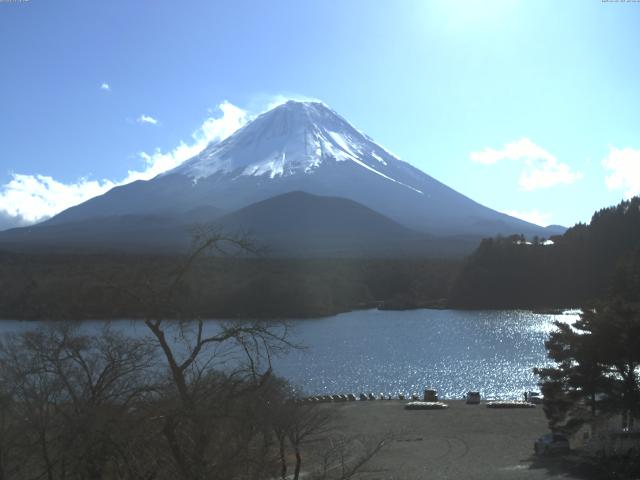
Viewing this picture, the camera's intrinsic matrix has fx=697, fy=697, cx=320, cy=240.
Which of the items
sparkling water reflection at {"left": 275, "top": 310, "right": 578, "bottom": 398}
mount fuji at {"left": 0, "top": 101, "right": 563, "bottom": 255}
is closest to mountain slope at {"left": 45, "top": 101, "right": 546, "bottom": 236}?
mount fuji at {"left": 0, "top": 101, "right": 563, "bottom": 255}

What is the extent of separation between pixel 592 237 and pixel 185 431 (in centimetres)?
5100

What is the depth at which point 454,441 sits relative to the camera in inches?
494

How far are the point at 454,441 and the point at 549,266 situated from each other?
43218 mm

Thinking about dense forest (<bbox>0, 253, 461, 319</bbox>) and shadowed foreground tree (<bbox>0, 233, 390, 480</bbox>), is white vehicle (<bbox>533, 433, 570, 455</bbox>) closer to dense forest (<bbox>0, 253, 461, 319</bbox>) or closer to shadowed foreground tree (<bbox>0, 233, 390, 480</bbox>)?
dense forest (<bbox>0, 253, 461, 319</bbox>)

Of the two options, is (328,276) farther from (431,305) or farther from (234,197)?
(234,197)

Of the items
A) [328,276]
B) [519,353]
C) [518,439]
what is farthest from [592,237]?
[518,439]

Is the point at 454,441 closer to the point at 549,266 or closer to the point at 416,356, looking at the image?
the point at 416,356

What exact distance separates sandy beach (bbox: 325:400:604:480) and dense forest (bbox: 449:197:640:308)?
35674 millimetres

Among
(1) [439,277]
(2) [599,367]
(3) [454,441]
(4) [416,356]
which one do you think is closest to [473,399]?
(3) [454,441]

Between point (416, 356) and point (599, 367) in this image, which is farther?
point (416, 356)

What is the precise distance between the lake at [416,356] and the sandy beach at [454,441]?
234 centimetres

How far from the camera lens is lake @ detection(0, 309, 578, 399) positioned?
67.8 ft

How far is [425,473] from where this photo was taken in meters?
10.0

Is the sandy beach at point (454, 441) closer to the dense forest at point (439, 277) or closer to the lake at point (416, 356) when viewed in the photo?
the lake at point (416, 356)
